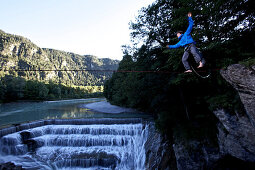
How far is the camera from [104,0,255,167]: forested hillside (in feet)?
21.4

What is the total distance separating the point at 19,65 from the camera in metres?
158

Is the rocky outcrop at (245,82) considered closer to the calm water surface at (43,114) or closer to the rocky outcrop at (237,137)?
the rocky outcrop at (237,137)

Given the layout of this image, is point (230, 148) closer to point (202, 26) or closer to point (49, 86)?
point (202, 26)

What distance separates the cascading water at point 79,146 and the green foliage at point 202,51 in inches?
144

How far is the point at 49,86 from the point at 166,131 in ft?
260

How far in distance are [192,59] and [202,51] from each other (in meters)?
1.69

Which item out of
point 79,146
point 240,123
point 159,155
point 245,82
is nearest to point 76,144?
point 79,146

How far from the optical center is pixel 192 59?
887cm

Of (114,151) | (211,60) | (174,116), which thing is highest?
(211,60)

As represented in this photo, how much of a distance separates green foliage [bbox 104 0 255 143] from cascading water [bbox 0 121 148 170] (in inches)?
144

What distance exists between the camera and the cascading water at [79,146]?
10.6m

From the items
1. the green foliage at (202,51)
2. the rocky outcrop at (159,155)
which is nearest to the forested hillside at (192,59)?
the green foliage at (202,51)

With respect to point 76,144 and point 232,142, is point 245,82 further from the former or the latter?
point 76,144

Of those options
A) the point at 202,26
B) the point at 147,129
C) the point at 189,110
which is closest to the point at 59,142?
the point at 147,129
